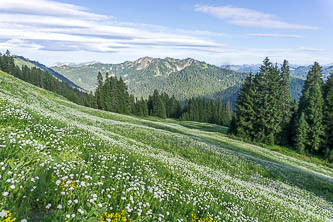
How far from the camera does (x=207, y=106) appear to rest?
138000mm

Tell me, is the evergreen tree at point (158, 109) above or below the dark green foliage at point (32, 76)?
below

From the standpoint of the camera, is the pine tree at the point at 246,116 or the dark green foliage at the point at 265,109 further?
the pine tree at the point at 246,116

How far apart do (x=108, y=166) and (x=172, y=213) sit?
3.01 m

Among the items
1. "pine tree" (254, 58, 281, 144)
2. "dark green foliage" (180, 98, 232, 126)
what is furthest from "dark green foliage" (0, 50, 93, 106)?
"pine tree" (254, 58, 281, 144)

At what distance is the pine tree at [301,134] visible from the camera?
5734 centimetres

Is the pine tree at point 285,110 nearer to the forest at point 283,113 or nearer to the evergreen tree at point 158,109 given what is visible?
the forest at point 283,113

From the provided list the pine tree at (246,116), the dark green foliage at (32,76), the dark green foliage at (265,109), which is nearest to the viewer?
the dark green foliage at (265,109)

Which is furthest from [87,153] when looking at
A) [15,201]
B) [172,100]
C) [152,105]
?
[172,100]

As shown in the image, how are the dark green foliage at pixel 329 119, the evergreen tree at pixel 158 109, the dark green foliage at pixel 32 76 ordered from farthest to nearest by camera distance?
1. the evergreen tree at pixel 158 109
2. the dark green foliage at pixel 32 76
3. the dark green foliage at pixel 329 119

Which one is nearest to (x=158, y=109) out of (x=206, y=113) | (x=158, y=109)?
(x=158, y=109)

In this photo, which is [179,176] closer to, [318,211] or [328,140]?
[318,211]

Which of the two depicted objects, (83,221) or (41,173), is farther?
(41,173)

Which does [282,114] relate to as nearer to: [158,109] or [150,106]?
[158,109]

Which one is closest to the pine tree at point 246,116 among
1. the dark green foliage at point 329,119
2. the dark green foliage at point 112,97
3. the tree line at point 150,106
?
the dark green foliage at point 329,119
